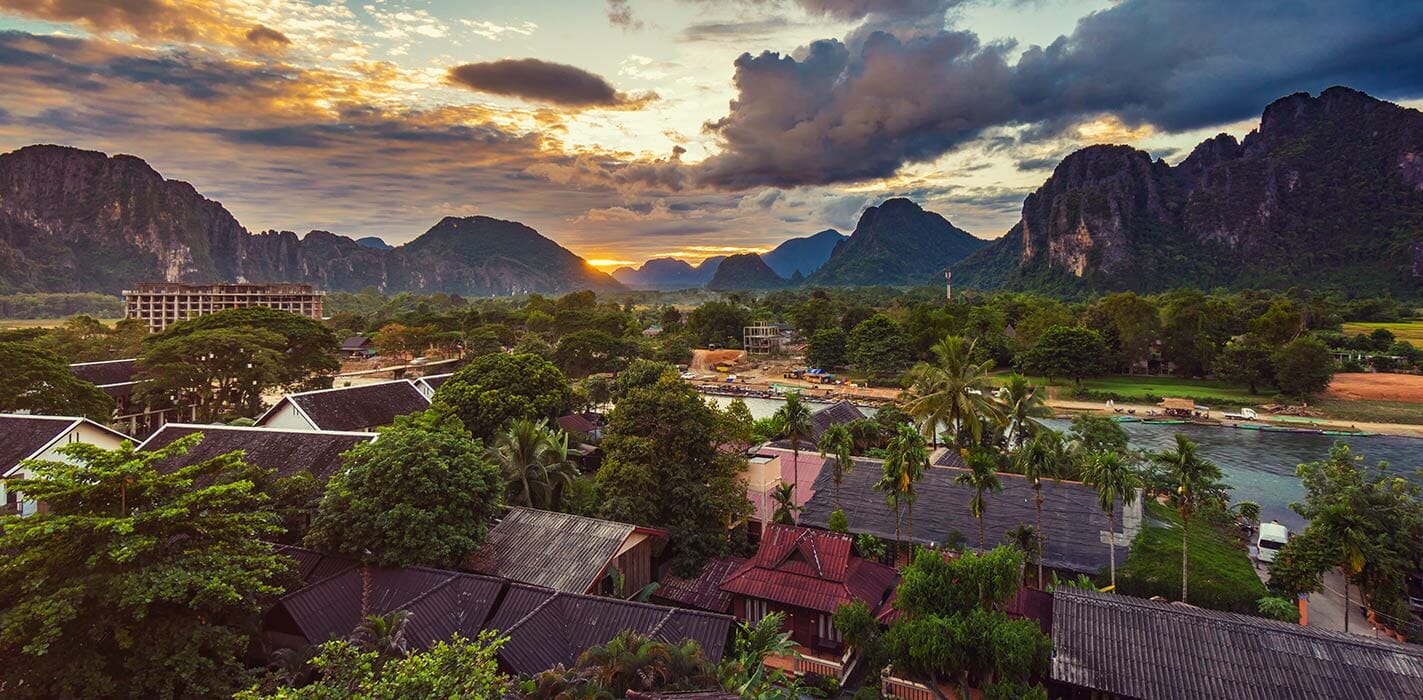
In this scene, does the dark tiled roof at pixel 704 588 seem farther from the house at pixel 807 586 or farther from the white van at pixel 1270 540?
the white van at pixel 1270 540

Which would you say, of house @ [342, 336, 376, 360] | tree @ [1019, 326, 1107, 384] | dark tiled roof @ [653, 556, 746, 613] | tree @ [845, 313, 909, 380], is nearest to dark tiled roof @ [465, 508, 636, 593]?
dark tiled roof @ [653, 556, 746, 613]

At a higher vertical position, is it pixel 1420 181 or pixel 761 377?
pixel 1420 181

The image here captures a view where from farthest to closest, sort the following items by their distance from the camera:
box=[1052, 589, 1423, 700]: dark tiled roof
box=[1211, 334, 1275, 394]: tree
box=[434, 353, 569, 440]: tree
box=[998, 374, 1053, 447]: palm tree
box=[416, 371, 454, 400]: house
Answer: box=[1211, 334, 1275, 394]: tree, box=[416, 371, 454, 400]: house, box=[998, 374, 1053, 447]: palm tree, box=[434, 353, 569, 440]: tree, box=[1052, 589, 1423, 700]: dark tiled roof

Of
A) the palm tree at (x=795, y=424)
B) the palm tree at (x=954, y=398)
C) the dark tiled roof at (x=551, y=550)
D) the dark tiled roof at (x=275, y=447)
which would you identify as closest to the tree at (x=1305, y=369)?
the palm tree at (x=954, y=398)

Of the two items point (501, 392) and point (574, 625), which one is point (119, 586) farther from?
point (501, 392)

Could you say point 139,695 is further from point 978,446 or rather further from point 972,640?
point 978,446

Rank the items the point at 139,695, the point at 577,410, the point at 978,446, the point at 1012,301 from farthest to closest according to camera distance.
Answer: the point at 1012,301 < the point at 577,410 < the point at 978,446 < the point at 139,695

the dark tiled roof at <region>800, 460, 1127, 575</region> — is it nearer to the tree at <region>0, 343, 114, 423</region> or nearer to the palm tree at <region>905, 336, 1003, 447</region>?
the palm tree at <region>905, 336, 1003, 447</region>

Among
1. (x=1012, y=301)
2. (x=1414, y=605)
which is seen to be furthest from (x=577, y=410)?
(x=1012, y=301)
